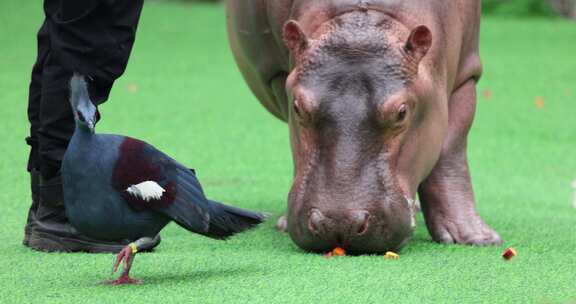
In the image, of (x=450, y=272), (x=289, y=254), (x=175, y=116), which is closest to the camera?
(x=450, y=272)

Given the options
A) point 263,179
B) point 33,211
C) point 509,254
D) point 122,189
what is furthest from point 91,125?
point 263,179

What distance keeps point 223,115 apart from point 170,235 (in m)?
3.89

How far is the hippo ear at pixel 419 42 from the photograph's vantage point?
169 inches

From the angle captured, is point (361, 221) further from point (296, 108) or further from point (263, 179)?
point (263, 179)

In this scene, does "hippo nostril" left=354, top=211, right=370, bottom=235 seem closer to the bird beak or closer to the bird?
the bird

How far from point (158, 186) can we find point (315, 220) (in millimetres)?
737

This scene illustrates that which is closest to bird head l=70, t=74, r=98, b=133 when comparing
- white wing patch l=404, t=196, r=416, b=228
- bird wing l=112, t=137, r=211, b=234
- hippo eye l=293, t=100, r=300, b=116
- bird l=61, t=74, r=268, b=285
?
bird l=61, t=74, r=268, b=285

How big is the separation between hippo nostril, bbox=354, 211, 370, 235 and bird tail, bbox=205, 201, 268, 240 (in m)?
0.35

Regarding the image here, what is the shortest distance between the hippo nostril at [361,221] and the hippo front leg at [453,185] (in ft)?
2.50

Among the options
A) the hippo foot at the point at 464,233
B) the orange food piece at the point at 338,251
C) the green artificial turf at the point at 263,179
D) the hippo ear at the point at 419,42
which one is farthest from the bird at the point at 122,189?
the hippo foot at the point at 464,233

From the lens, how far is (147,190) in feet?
12.1

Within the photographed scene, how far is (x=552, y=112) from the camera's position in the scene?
9.09 metres

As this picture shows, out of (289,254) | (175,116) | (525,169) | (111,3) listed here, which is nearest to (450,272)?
(289,254)

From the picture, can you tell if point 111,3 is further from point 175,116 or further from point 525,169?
point 175,116
